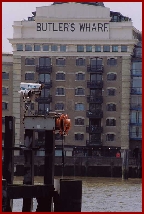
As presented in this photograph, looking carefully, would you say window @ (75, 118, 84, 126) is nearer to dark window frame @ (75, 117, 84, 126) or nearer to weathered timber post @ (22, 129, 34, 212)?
dark window frame @ (75, 117, 84, 126)

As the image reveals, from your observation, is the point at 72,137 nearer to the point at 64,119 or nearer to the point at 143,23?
the point at 64,119

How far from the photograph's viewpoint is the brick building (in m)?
121

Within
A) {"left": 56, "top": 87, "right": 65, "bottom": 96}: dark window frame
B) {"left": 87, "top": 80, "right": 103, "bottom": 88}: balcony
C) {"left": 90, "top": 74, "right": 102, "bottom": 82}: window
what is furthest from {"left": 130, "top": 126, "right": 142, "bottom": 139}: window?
{"left": 56, "top": 87, "right": 65, "bottom": 96}: dark window frame

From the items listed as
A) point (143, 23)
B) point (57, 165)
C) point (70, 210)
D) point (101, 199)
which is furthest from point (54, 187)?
point (57, 165)

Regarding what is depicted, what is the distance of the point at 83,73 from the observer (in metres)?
121

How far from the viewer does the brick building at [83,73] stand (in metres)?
121

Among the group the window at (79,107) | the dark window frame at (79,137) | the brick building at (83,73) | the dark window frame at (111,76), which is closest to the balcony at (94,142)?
the brick building at (83,73)

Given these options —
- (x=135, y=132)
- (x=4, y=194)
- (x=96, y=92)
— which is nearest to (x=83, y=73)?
(x=96, y=92)

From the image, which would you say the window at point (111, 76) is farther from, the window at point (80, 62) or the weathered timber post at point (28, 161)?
the weathered timber post at point (28, 161)

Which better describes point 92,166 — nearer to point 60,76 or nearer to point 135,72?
point 60,76

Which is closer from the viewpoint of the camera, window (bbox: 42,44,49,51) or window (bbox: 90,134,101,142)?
window (bbox: 90,134,101,142)

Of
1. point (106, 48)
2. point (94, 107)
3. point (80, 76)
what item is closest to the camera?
point (80, 76)

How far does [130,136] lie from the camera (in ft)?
401

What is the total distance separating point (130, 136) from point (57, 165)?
13980 mm
